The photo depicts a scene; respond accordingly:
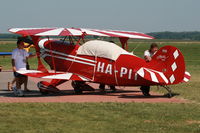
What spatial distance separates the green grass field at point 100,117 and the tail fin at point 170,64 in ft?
2.65

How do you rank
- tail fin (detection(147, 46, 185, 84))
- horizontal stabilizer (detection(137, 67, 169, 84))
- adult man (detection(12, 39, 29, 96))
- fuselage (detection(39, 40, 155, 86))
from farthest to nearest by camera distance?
1. adult man (detection(12, 39, 29, 96))
2. fuselage (detection(39, 40, 155, 86))
3. tail fin (detection(147, 46, 185, 84))
4. horizontal stabilizer (detection(137, 67, 169, 84))

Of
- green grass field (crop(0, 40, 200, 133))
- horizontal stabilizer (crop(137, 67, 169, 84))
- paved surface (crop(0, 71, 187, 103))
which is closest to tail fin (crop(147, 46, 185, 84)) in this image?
horizontal stabilizer (crop(137, 67, 169, 84))

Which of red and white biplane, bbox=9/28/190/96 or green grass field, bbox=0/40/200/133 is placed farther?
red and white biplane, bbox=9/28/190/96

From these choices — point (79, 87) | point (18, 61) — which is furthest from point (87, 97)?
point (18, 61)

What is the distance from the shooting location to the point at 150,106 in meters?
11.7

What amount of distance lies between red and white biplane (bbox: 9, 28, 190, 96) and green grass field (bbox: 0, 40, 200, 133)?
1146 millimetres

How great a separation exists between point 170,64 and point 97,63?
2275 mm

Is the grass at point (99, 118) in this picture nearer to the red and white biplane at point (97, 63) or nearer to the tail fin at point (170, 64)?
the tail fin at point (170, 64)

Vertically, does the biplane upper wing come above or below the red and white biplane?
above

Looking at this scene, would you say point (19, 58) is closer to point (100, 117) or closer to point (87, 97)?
point (87, 97)

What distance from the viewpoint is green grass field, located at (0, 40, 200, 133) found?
8.69 meters

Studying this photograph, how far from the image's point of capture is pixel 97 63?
1419 centimetres

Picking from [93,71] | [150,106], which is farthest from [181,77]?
[93,71]

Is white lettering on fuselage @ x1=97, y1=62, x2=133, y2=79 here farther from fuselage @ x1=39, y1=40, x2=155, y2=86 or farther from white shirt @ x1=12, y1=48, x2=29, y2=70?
white shirt @ x1=12, y1=48, x2=29, y2=70
